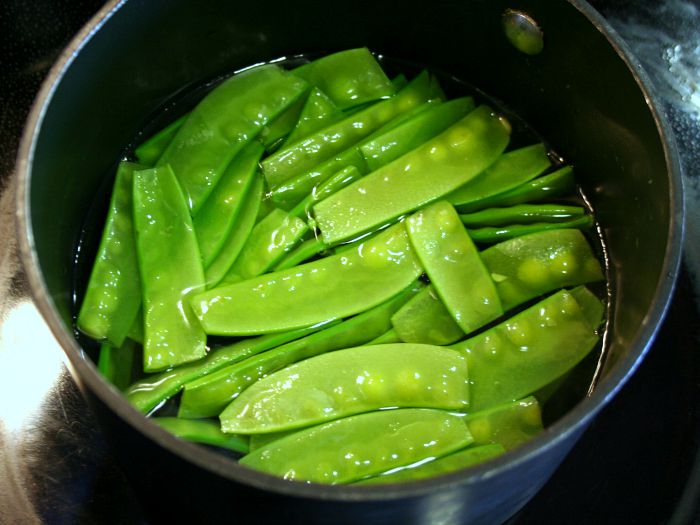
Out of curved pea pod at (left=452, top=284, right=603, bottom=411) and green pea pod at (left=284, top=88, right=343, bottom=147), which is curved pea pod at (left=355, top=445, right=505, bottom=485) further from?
green pea pod at (left=284, top=88, right=343, bottom=147)

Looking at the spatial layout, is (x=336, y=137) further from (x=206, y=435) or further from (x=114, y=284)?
(x=206, y=435)

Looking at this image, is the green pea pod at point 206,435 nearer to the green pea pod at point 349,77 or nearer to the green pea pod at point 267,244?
the green pea pod at point 267,244

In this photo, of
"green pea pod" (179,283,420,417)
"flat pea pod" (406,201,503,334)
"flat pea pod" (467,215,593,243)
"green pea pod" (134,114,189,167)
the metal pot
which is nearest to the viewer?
the metal pot

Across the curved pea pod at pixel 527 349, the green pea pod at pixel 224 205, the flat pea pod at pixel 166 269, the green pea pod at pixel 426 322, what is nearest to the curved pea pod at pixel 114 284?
the flat pea pod at pixel 166 269

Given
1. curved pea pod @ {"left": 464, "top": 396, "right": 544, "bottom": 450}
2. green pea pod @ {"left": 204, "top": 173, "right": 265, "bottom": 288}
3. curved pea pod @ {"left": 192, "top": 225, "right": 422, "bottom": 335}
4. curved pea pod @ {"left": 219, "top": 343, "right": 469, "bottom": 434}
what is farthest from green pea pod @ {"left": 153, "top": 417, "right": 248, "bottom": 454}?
curved pea pod @ {"left": 464, "top": 396, "right": 544, "bottom": 450}

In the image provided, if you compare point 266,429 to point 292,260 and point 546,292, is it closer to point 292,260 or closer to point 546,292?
point 292,260

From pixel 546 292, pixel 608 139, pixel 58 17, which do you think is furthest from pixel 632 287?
pixel 58 17
